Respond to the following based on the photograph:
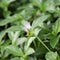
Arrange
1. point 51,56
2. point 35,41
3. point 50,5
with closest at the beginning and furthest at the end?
point 51,56, point 35,41, point 50,5

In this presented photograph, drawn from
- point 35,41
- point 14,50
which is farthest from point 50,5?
point 14,50

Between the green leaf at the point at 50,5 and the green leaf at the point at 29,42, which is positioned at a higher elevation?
the green leaf at the point at 50,5

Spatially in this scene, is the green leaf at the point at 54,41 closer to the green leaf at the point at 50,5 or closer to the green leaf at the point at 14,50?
the green leaf at the point at 14,50

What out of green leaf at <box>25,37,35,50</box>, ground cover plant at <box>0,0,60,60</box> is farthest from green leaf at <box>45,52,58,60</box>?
green leaf at <box>25,37,35,50</box>

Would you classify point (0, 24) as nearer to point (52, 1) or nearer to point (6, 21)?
point (6, 21)

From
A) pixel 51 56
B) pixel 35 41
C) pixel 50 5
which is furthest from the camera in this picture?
pixel 50 5

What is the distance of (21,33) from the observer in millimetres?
990

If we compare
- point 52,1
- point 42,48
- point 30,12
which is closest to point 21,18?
point 30,12

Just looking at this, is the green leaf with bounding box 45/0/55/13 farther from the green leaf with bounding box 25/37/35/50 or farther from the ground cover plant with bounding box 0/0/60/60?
the green leaf with bounding box 25/37/35/50

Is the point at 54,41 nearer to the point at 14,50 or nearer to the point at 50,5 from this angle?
the point at 14,50

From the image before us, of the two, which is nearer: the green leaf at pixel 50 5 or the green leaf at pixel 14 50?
the green leaf at pixel 14 50

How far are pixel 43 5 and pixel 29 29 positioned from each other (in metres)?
0.27

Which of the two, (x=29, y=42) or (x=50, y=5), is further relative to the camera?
(x=50, y=5)

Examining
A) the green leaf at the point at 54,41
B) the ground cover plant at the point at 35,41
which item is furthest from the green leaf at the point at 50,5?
the green leaf at the point at 54,41
